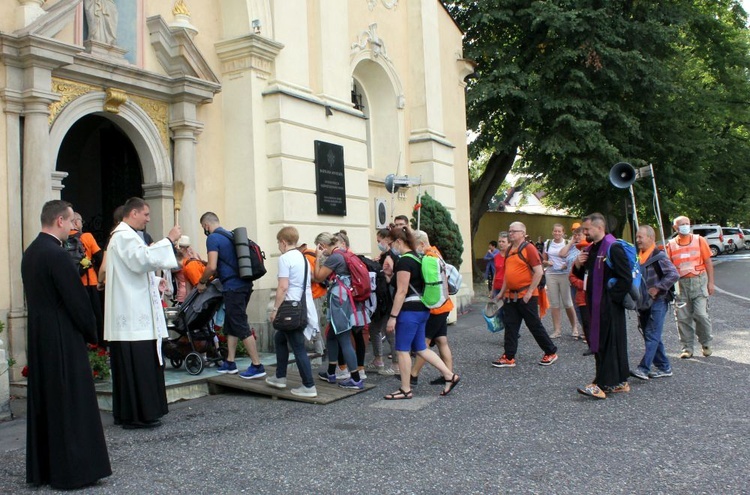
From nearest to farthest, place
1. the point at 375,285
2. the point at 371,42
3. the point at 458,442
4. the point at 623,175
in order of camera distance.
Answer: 1. the point at 458,442
2. the point at 375,285
3. the point at 623,175
4. the point at 371,42

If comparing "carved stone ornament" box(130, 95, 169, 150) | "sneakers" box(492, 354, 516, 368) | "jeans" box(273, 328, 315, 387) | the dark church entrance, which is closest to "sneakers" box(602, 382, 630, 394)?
"sneakers" box(492, 354, 516, 368)

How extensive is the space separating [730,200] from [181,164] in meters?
29.9

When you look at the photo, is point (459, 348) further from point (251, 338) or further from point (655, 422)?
point (655, 422)

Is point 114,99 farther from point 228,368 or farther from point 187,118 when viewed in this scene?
point 228,368

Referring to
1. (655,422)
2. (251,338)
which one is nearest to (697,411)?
(655,422)

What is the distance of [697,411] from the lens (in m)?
6.55

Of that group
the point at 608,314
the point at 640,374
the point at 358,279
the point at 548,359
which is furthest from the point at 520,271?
the point at 358,279

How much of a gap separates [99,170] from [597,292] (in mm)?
7792

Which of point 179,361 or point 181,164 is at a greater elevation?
point 181,164

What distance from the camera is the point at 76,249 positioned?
783 cm

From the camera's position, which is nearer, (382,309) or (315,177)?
(382,309)

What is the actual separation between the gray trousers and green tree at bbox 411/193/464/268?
5.11m

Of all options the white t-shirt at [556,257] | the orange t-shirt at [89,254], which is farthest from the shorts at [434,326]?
the white t-shirt at [556,257]

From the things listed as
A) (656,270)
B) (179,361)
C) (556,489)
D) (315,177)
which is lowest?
(556,489)
